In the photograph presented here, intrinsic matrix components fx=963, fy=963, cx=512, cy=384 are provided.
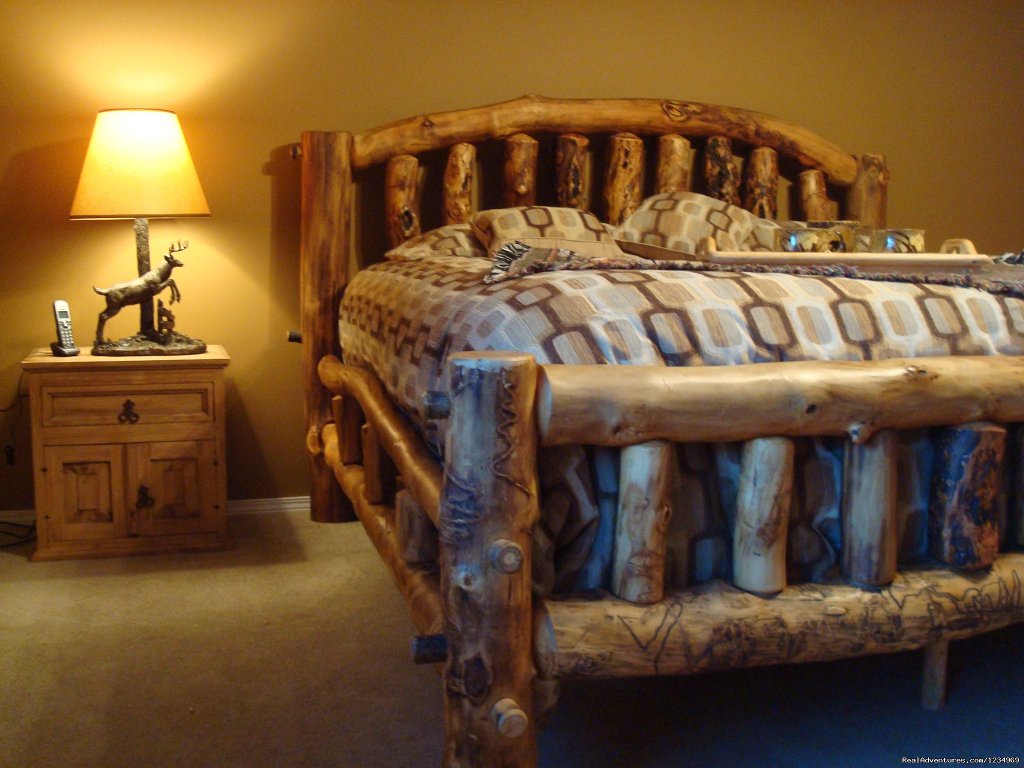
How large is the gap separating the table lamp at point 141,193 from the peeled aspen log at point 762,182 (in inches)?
69.7

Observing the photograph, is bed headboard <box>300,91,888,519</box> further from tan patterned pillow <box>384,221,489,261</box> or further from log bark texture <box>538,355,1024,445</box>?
log bark texture <box>538,355,1024,445</box>

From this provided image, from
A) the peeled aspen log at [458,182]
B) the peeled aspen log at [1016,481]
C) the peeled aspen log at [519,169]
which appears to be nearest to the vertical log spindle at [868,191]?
the peeled aspen log at [519,169]

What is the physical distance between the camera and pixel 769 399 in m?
1.25

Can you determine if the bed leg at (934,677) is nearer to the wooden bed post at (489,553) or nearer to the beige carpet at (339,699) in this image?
the beige carpet at (339,699)

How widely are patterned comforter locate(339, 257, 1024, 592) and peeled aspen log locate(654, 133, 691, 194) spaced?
1.64 metres

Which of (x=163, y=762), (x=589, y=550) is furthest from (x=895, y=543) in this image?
(x=163, y=762)

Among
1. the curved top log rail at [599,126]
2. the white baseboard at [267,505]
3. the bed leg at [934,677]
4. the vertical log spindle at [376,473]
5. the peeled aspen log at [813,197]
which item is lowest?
the white baseboard at [267,505]

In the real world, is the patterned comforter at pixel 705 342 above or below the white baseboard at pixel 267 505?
above

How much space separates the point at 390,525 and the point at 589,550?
731 mm

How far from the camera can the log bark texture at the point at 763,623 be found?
1230 millimetres

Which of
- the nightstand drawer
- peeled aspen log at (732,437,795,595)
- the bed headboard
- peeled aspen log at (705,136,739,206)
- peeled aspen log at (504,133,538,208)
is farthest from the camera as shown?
peeled aspen log at (705,136,739,206)

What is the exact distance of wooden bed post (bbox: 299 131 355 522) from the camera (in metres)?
2.84

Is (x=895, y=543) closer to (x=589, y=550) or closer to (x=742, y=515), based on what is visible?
(x=742, y=515)

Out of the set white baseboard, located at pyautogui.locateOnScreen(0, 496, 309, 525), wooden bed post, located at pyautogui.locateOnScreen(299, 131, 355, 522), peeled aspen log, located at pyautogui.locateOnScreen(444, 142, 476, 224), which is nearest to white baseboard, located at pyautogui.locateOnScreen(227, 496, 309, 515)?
white baseboard, located at pyautogui.locateOnScreen(0, 496, 309, 525)
